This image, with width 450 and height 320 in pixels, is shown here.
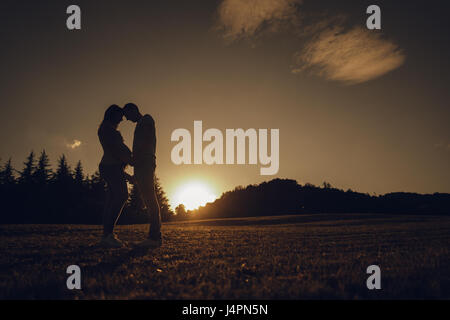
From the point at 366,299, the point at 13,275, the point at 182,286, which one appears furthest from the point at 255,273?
the point at 13,275

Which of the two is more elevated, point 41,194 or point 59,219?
point 41,194

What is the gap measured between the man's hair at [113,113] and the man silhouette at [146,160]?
0.16 metres

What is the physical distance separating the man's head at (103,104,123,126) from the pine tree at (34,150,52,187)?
54.2 metres

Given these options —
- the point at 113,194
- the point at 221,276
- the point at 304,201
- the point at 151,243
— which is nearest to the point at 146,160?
the point at 113,194

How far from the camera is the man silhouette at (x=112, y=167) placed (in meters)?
5.69

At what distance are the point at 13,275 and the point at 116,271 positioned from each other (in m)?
1.19

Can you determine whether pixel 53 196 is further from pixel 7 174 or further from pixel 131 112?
pixel 131 112

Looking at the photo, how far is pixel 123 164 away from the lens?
233 inches

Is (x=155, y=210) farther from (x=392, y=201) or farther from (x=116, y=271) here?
(x=392, y=201)

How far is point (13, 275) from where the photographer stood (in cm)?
330

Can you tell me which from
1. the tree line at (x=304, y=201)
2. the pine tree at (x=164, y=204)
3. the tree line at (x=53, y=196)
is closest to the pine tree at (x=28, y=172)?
the tree line at (x=53, y=196)
